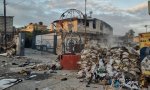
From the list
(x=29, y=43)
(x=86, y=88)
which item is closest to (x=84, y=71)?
(x=86, y=88)

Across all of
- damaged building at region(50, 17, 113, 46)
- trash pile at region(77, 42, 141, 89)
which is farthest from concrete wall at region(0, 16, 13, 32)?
trash pile at region(77, 42, 141, 89)

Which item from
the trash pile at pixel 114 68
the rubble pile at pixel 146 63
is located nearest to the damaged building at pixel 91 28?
the trash pile at pixel 114 68

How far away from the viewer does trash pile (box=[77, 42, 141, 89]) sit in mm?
13055

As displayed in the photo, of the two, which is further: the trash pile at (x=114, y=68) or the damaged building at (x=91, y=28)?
the damaged building at (x=91, y=28)

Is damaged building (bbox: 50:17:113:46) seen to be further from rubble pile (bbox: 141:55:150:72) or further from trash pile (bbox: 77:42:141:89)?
rubble pile (bbox: 141:55:150:72)

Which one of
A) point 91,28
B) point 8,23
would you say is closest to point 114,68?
point 91,28

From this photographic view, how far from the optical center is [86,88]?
12273 mm

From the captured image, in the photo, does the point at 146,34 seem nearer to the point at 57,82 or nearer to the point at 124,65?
the point at 124,65

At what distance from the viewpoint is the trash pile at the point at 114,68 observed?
1305cm

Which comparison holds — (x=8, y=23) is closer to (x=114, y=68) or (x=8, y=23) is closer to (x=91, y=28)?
(x=91, y=28)

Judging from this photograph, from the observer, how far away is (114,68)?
46.7ft

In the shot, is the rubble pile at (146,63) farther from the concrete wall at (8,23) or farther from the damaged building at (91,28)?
the concrete wall at (8,23)

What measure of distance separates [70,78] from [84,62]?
1.92 m

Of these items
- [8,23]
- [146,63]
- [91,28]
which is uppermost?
[8,23]
